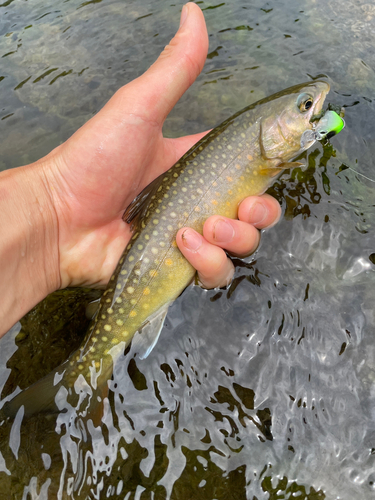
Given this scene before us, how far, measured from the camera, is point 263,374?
8.95 feet

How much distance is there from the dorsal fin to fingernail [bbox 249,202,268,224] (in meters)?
0.75

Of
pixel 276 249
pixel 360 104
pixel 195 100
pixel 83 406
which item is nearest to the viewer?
pixel 83 406

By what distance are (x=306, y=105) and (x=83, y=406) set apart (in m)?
2.80

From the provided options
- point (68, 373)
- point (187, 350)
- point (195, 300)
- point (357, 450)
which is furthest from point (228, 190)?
point (357, 450)

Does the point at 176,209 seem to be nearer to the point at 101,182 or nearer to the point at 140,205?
the point at 140,205

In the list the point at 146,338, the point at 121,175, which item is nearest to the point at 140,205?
the point at 121,175

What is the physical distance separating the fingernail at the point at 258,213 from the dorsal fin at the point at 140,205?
75 centimetres

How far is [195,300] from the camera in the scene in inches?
121

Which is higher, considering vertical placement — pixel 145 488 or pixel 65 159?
pixel 65 159

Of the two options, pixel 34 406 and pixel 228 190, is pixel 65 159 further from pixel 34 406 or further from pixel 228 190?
pixel 34 406

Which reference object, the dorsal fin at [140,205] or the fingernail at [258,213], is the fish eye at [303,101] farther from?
the dorsal fin at [140,205]

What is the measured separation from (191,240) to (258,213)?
63 centimetres

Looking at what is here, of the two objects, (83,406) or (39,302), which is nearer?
(83,406)

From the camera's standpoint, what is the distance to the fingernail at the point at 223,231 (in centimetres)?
276
